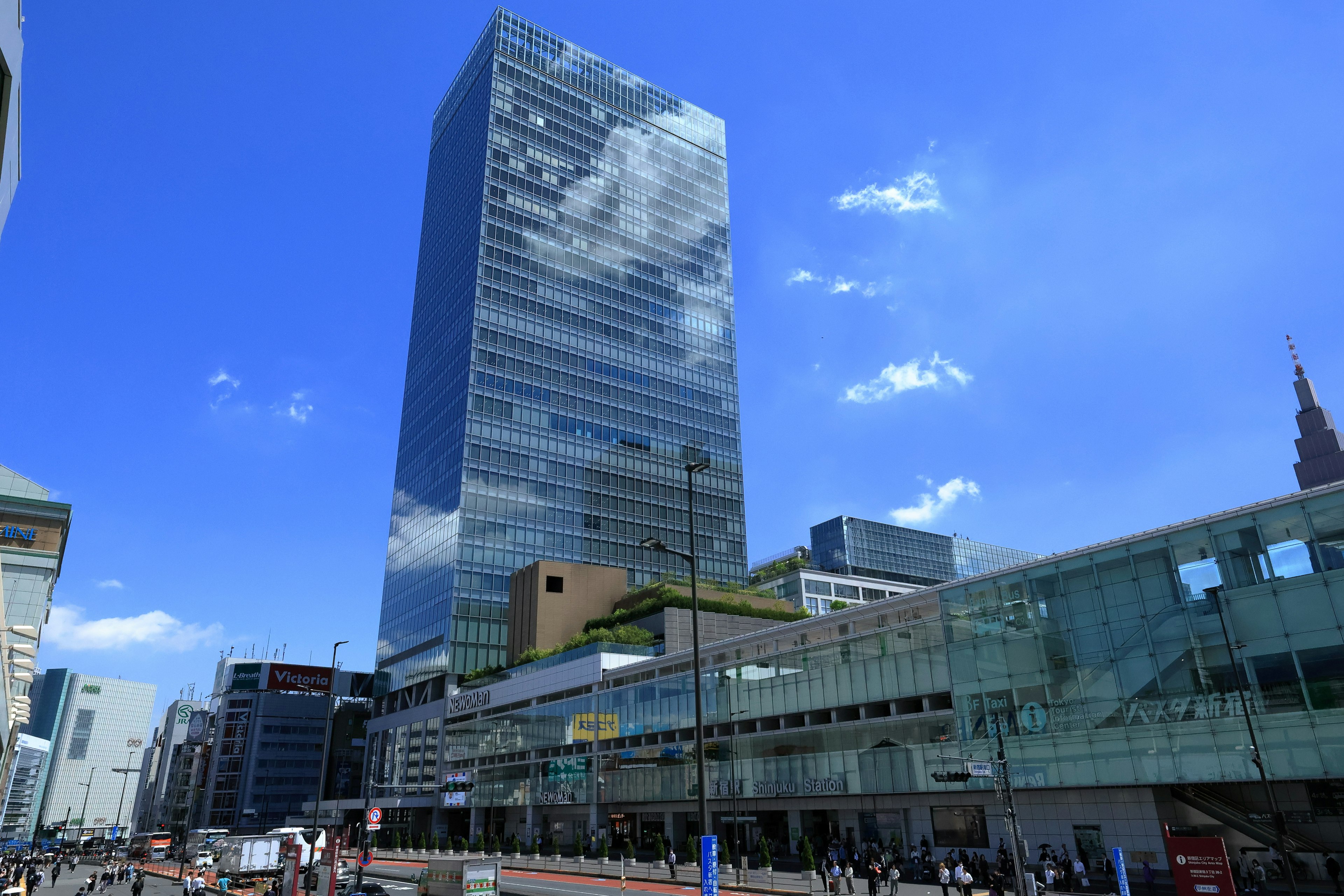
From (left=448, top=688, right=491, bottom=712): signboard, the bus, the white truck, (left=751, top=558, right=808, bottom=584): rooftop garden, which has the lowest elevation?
the bus

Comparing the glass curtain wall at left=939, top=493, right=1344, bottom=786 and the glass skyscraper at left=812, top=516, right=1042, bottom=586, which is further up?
the glass skyscraper at left=812, top=516, right=1042, bottom=586

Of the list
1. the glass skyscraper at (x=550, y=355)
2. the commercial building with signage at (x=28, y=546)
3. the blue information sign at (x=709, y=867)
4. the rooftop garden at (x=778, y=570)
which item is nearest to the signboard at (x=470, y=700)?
the glass skyscraper at (x=550, y=355)

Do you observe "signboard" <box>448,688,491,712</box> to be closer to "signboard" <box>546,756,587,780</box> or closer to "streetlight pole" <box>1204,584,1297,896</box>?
"signboard" <box>546,756,587,780</box>

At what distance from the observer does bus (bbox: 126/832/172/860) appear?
109 meters

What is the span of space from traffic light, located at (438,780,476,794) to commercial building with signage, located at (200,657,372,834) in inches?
2841

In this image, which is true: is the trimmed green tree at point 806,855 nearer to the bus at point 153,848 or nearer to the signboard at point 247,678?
the bus at point 153,848

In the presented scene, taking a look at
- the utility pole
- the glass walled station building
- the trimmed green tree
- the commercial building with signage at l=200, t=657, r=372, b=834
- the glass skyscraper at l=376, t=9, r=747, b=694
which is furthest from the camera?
the commercial building with signage at l=200, t=657, r=372, b=834

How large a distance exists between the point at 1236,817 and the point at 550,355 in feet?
345

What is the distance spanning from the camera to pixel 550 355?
127 m

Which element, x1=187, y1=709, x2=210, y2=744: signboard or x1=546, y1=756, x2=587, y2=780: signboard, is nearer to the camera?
x1=546, y1=756, x2=587, y2=780: signboard

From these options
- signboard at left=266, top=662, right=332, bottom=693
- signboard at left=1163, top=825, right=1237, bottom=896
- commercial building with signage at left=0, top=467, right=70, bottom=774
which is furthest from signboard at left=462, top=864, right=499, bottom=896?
signboard at left=266, top=662, right=332, bottom=693

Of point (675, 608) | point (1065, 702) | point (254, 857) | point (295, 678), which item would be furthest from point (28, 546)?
point (295, 678)

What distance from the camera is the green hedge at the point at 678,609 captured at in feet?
293

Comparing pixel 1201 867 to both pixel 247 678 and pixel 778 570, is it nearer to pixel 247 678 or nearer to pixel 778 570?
pixel 778 570
